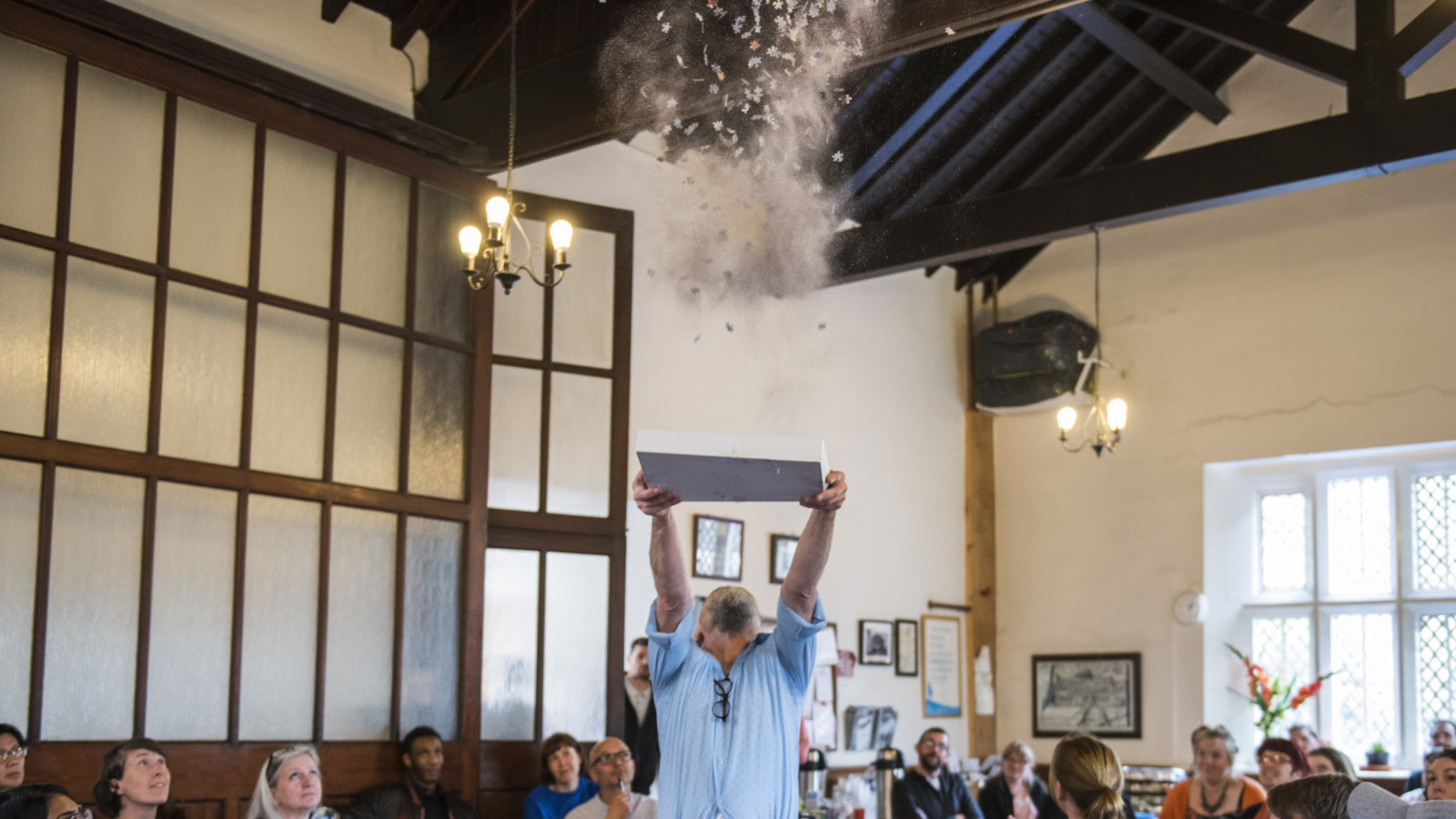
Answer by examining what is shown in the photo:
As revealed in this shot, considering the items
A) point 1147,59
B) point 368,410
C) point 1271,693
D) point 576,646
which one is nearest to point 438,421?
point 368,410

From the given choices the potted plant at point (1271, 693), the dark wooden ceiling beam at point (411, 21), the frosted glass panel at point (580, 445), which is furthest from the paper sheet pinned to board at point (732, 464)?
the potted plant at point (1271, 693)

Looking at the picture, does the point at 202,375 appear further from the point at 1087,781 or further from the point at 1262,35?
the point at 1262,35

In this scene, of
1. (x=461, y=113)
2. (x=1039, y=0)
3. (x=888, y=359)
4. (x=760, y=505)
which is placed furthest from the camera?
(x=888, y=359)

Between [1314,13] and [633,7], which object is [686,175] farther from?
[1314,13]

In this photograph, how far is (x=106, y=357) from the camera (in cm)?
447

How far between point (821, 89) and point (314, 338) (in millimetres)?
2267

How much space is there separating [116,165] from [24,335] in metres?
0.70

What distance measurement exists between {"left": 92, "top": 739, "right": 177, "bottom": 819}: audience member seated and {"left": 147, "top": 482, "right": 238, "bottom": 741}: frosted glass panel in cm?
61

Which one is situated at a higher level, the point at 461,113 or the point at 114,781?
the point at 461,113

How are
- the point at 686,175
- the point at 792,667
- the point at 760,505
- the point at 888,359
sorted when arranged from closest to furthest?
1. the point at 792,667
2. the point at 686,175
3. the point at 760,505
4. the point at 888,359

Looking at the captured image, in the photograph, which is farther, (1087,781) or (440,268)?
(440,268)

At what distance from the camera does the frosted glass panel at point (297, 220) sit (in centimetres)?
503

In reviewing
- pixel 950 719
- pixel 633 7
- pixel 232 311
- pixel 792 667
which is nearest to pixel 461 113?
pixel 633 7

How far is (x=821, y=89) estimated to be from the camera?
547 cm
